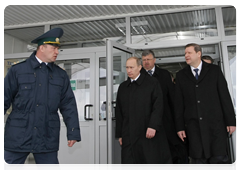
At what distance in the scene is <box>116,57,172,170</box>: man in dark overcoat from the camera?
2629 millimetres

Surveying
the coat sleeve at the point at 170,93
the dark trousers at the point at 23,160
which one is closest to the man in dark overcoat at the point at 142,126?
the coat sleeve at the point at 170,93

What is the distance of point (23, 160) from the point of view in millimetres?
2107

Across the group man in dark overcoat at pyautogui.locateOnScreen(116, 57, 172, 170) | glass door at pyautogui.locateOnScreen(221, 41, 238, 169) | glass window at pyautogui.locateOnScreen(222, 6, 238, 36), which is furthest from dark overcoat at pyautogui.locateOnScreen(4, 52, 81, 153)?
glass window at pyautogui.locateOnScreen(222, 6, 238, 36)

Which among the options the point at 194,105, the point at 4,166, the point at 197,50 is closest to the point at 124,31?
the point at 197,50

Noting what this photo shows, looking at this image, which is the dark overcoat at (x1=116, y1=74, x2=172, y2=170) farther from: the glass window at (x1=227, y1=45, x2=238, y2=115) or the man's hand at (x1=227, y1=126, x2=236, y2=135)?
the glass window at (x1=227, y1=45, x2=238, y2=115)

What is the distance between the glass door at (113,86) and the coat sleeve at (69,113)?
0.87m

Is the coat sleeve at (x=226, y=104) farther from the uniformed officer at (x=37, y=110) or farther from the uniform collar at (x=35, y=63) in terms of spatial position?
the uniform collar at (x=35, y=63)

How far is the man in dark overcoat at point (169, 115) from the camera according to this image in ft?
10.6

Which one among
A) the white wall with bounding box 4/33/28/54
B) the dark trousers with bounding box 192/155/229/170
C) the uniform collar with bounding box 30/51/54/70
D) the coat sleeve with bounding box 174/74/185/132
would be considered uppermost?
the white wall with bounding box 4/33/28/54

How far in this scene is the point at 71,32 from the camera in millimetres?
4785

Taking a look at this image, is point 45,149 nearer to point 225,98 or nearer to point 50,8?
point 225,98

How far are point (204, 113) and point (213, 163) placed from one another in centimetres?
56

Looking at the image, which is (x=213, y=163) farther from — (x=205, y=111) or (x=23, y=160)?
(x=23, y=160)

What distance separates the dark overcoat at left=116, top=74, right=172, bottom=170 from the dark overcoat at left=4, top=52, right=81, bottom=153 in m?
0.73
